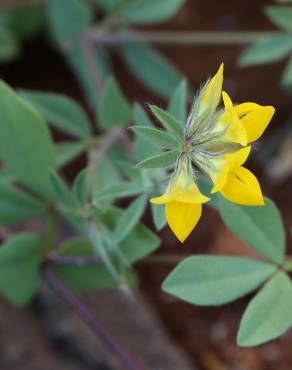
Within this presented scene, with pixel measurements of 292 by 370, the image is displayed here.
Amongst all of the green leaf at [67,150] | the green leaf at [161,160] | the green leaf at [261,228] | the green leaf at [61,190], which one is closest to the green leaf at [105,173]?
the green leaf at [67,150]

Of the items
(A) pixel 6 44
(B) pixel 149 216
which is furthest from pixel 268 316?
(A) pixel 6 44

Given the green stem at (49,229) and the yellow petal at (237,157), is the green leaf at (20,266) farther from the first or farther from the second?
the yellow petal at (237,157)

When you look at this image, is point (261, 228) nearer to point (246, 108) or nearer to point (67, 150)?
point (246, 108)

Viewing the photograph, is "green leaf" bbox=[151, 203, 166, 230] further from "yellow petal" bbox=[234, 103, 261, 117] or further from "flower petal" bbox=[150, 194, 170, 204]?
"yellow petal" bbox=[234, 103, 261, 117]

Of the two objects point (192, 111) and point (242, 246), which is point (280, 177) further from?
point (192, 111)

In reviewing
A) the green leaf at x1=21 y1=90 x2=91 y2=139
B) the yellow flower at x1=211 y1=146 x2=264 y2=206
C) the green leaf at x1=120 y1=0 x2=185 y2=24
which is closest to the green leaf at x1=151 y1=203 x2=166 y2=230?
the yellow flower at x1=211 y1=146 x2=264 y2=206
